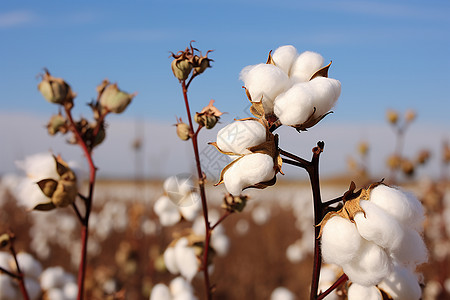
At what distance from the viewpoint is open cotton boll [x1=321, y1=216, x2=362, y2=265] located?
0.93 metres

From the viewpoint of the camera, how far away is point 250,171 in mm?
954

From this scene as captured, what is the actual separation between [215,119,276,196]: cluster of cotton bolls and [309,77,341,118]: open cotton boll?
130 millimetres

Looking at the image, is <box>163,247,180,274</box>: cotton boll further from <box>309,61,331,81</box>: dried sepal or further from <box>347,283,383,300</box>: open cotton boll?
<box>309,61,331,81</box>: dried sepal

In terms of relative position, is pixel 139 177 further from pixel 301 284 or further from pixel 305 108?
pixel 301 284

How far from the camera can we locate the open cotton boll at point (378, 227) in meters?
0.91

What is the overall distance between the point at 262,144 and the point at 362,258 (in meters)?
0.33

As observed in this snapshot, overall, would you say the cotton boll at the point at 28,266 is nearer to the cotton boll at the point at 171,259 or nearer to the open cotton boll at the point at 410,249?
the cotton boll at the point at 171,259

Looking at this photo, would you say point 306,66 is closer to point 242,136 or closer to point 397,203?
point 242,136

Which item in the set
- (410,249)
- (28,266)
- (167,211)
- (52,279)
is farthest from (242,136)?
(52,279)

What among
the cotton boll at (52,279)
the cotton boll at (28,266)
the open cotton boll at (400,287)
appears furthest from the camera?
the cotton boll at (52,279)

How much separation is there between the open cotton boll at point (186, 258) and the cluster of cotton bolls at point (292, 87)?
962 mm

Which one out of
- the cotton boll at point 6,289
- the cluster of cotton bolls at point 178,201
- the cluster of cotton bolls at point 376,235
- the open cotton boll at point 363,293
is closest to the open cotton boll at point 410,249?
the cluster of cotton bolls at point 376,235

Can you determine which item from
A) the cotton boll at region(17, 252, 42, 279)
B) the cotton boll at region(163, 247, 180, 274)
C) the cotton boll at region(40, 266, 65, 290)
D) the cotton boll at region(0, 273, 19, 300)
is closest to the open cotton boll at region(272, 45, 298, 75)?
the cotton boll at region(163, 247, 180, 274)

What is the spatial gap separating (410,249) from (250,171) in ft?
1.32
